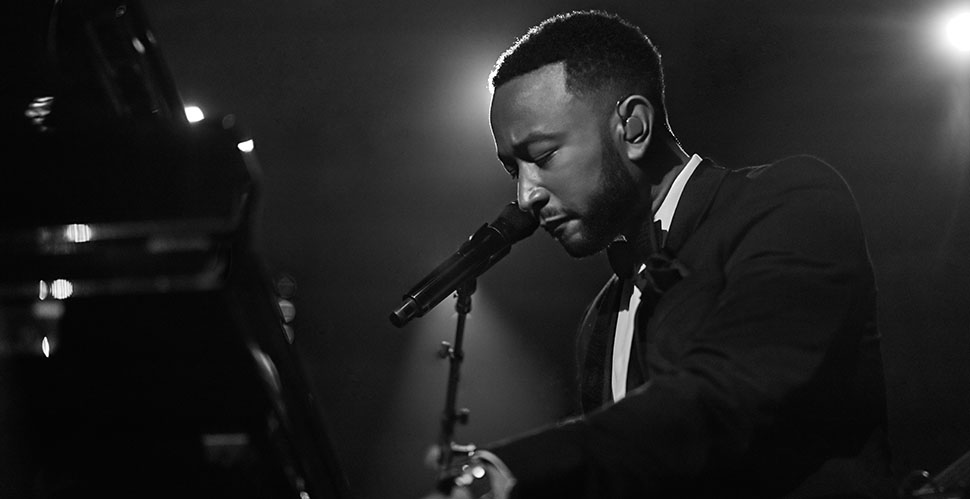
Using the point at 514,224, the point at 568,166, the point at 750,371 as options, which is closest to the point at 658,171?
the point at 568,166

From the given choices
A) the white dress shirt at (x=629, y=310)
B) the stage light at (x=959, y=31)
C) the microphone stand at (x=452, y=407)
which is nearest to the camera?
the white dress shirt at (x=629, y=310)

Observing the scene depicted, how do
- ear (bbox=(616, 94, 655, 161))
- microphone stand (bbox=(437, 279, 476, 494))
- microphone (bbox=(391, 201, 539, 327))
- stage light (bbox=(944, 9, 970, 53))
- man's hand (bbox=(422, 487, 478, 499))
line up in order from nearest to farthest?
man's hand (bbox=(422, 487, 478, 499))
microphone (bbox=(391, 201, 539, 327))
ear (bbox=(616, 94, 655, 161))
microphone stand (bbox=(437, 279, 476, 494))
stage light (bbox=(944, 9, 970, 53))

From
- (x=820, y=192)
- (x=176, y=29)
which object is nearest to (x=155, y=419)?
(x=820, y=192)

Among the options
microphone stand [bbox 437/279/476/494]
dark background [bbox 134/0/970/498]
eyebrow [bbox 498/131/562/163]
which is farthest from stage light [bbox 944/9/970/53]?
eyebrow [bbox 498/131/562/163]

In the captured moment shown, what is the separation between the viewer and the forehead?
2072 mm

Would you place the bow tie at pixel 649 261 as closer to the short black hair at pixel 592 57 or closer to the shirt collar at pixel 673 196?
the shirt collar at pixel 673 196

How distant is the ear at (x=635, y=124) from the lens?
2.10 m

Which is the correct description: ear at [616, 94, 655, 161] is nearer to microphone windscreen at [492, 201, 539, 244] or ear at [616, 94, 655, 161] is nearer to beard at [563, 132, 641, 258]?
beard at [563, 132, 641, 258]

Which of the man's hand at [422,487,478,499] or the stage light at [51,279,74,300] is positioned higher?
the stage light at [51,279,74,300]

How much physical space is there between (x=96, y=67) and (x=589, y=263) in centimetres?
433

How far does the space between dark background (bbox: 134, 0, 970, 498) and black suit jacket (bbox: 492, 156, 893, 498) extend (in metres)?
2.79

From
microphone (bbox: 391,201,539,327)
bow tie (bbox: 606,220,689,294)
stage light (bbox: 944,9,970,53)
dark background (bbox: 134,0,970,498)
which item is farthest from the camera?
dark background (bbox: 134,0,970,498)

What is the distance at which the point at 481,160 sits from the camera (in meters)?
5.07

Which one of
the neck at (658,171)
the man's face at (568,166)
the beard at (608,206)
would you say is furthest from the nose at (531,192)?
the neck at (658,171)
